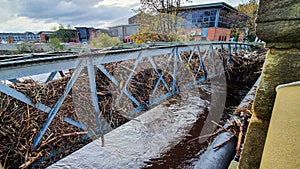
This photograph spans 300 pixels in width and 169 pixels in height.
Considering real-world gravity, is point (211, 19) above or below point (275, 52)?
above

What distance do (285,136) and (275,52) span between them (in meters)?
0.36

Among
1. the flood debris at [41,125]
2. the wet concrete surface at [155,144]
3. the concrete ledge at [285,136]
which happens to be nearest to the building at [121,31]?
the wet concrete surface at [155,144]

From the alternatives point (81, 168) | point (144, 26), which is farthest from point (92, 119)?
point (144, 26)

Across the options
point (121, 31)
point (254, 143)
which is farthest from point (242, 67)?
point (121, 31)

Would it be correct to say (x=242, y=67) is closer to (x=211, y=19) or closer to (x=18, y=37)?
(x=211, y=19)

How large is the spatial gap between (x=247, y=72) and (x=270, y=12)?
7.62 m

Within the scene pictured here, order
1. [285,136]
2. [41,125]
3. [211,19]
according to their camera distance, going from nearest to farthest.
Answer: [285,136]
[41,125]
[211,19]

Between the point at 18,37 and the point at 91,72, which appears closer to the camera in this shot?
the point at 91,72

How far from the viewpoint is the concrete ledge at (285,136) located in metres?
0.48

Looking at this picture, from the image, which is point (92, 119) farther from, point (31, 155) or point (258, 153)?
point (258, 153)

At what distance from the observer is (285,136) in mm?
508

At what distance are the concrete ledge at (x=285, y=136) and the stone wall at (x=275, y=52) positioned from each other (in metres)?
0.10

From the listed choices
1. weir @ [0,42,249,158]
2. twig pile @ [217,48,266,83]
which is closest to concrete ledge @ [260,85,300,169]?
weir @ [0,42,249,158]

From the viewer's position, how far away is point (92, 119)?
2514 mm
